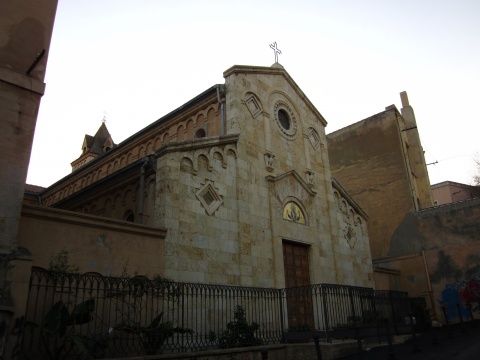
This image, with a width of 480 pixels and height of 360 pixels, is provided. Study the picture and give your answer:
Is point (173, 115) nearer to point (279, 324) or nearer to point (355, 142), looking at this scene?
point (279, 324)

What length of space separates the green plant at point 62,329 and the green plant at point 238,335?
407 centimetres

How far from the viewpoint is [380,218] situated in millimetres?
25797

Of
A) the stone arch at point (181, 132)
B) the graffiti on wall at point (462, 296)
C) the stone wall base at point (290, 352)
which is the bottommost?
the stone wall base at point (290, 352)

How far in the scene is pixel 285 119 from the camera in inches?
744

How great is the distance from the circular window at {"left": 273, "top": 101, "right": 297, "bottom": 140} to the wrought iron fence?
6.91 meters

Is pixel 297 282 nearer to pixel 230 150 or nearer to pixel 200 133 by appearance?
pixel 230 150

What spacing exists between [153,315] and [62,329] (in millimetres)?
2749

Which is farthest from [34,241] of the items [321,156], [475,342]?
[321,156]

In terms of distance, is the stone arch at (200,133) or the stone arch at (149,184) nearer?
the stone arch at (149,184)

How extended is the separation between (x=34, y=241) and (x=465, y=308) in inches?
823

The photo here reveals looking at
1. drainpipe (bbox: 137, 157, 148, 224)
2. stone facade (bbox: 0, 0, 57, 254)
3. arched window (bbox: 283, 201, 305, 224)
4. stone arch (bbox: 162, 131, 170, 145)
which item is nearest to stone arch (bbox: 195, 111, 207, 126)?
stone arch (bbox: 162, 131, 170, 145)

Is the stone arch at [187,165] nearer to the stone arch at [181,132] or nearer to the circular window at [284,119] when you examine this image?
the stone arch at [181,132]

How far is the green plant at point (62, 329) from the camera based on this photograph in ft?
24.7

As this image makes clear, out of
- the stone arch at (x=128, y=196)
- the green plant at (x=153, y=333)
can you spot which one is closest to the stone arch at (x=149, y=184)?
the stone arch at (x=128, y=196)
